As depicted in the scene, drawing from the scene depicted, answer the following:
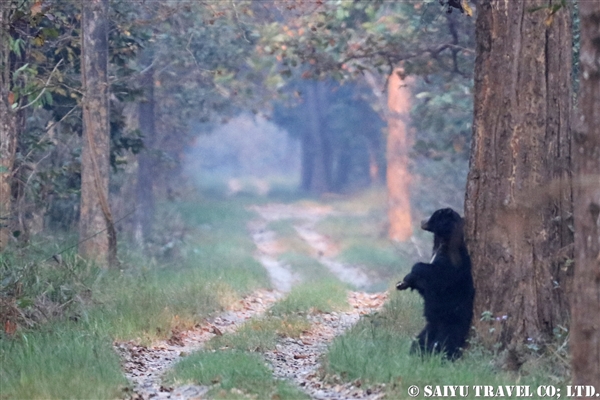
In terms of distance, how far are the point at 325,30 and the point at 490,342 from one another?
8.30m

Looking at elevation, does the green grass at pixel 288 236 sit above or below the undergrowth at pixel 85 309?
below

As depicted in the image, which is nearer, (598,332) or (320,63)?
(598,332)

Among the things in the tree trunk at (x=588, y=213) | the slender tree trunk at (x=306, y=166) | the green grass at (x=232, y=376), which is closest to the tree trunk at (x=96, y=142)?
the green grass at (x=232, y=376)

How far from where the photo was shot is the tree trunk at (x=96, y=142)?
11.2 metres

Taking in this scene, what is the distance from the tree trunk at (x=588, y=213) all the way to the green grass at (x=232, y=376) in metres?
2.27

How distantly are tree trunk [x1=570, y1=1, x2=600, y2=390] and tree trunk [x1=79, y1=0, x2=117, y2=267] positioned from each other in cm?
749

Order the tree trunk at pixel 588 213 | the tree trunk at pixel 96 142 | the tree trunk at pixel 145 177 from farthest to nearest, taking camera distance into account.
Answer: the tree trunk at pixel 145 177 < the tree trunk at pixel 96 142 < the tree trunk at pixel 588 213

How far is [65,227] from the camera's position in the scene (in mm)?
13523

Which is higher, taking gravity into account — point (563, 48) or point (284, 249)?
point (563, 48)

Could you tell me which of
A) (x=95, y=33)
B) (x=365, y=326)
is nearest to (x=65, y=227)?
(x=95, y=33)

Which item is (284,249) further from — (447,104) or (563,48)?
(563,48)

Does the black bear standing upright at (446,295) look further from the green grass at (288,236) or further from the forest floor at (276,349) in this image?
the green grass at (288,236)

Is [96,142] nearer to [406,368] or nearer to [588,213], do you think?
[406,368]

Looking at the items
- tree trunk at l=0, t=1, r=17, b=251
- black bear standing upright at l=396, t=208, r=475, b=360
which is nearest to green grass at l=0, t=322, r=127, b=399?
tree trunk at l=0, t=1, r=17, b=251
